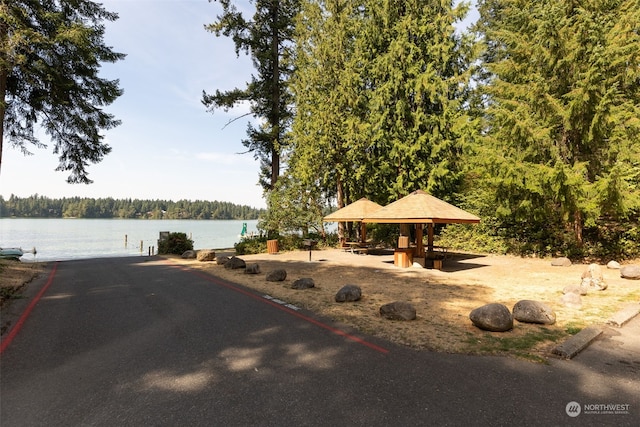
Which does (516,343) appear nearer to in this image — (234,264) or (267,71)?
(234,264)

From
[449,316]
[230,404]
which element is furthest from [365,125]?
[230,404]

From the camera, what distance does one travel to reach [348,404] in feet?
11.7

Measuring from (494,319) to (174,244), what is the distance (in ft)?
65.9

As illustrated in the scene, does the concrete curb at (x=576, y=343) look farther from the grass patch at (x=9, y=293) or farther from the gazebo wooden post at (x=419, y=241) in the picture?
the grass patch at (x=9, y=293)

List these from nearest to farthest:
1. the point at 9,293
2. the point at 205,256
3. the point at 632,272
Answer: the point at 9,293 < the point at 632,272 < the point at 205,256

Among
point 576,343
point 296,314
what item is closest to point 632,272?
point 576,343

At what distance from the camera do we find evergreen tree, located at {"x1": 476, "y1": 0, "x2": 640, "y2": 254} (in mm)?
13234

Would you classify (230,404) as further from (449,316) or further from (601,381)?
(449,316)

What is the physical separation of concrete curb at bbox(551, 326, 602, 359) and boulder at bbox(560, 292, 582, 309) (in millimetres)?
2039

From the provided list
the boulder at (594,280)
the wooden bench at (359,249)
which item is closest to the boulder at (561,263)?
the boulder at (594,280)

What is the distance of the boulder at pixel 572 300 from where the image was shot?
7695 mm

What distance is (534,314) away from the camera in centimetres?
656

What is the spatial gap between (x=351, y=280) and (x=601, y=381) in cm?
785

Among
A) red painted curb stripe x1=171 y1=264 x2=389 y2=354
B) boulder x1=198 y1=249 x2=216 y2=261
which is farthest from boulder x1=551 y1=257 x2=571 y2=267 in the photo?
boulder x1=198 y1=249 x2=216 y2=261
